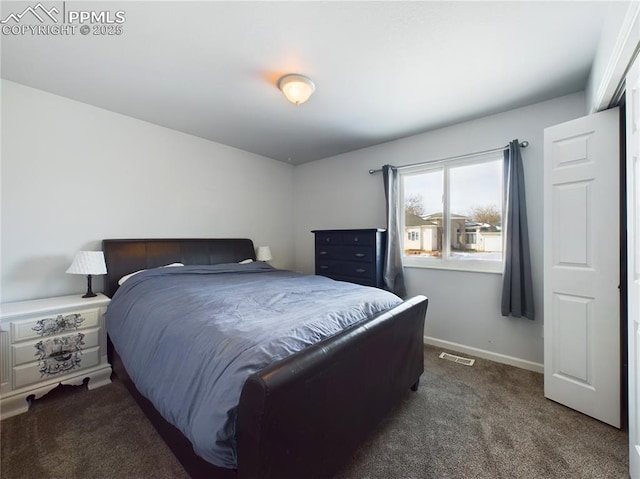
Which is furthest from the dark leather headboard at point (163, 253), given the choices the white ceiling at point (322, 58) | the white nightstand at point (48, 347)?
the white ceiling at point (322, 58)

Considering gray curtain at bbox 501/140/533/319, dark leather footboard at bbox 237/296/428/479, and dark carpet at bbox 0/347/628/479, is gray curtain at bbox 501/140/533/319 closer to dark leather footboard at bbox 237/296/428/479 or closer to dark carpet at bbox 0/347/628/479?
dark carpet at bbox 0/347/628/479

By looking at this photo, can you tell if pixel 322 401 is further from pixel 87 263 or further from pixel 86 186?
pixel 86 186

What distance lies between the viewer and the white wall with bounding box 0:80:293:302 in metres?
2.19

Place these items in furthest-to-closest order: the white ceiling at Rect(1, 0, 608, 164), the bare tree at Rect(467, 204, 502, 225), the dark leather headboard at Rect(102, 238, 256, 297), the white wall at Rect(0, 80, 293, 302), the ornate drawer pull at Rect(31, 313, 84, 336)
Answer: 1. the bare tree at Rect(467, 204, 502, 225)
2. the dark leather headboard at Rect(102, 238, 256, 297)
3. the white wall at Rect(0, 80, 293, 302)
4. the ornate drawer pull at Rect(31, 313, 84, 336)
5. the white ceiling at Rect(1, 0, 608, 164)

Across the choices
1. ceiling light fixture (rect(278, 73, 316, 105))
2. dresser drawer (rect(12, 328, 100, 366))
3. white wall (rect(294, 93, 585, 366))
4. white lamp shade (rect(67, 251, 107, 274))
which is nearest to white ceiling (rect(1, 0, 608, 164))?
ceiling light fixture (rect(278, 73, 316, 105))

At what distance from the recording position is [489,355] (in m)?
2.72

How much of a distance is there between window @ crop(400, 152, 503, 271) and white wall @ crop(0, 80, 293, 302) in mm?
2398

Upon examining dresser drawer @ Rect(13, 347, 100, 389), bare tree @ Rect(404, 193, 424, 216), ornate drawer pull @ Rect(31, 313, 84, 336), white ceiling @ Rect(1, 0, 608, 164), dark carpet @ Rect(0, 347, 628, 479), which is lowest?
dark carpet @ Rect(0, 347, 628, 479)

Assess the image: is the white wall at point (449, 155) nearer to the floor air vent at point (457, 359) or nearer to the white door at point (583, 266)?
the floor air vent at point (457, 359)

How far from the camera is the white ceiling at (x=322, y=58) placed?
4.96ft

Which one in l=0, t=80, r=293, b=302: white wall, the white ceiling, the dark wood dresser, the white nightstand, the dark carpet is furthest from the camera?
the dark wood dresser

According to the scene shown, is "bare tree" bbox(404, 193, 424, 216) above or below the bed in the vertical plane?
above

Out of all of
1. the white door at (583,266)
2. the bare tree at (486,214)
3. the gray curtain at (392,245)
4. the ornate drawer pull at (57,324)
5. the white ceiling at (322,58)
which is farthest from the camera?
the gray curtain at (392,245)

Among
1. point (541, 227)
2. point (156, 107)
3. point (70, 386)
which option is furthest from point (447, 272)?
point (70, 386)
